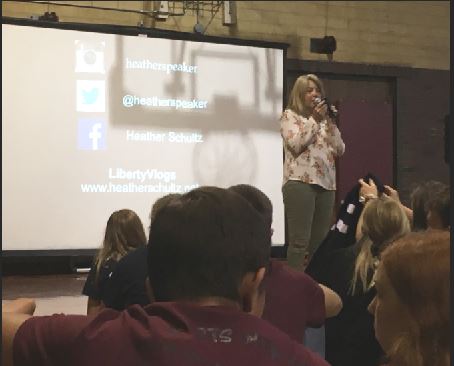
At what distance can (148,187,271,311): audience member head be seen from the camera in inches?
35.8

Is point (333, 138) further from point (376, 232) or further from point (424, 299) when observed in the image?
point (424, 299)

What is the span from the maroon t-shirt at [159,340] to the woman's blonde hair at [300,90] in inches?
131

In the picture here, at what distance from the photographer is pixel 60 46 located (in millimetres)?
4969

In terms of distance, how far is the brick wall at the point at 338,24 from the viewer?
559 centimetres

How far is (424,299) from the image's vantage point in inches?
37.2

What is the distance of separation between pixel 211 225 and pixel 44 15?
14.9ft

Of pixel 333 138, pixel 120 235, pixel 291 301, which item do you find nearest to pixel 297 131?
pixel 333 138

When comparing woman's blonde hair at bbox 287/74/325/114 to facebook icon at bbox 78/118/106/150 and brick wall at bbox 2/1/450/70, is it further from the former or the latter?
brick wall at bbox 2/1/450/70

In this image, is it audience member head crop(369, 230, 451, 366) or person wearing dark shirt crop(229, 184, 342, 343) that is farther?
person wearing dark shirt crop(229, 184, 342, 343)

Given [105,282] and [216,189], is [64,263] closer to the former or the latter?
[105,282]

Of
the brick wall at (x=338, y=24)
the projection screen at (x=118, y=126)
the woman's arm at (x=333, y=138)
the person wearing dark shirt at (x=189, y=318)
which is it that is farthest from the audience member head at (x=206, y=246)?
the brick wall at (x=338, y=24)

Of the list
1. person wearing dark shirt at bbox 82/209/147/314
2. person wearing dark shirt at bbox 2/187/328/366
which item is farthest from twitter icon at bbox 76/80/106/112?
person wearing dark shirt at bbox 2/187/328/366

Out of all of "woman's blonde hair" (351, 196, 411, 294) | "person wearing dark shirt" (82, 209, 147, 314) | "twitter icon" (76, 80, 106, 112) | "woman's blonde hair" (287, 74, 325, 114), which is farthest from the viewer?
"twitter icon" (76, 80, 106, 112)

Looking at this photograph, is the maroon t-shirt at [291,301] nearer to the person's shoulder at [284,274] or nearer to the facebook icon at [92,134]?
the person's shoulder at [284,274]
